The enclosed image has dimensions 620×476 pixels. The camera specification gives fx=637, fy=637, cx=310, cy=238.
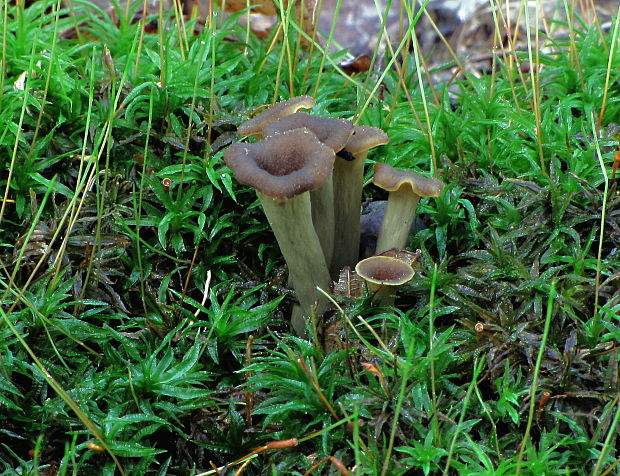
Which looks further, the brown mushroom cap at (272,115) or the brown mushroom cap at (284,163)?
the brown mushroom cap at (272,115)

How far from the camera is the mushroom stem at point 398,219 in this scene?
7.84 feet

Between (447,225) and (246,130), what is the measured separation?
3.20 feet

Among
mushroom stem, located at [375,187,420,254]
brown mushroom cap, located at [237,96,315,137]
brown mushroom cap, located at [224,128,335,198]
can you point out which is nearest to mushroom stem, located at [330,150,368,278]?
mushroom stem, located at [375,187,420,254]

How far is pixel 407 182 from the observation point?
89.5 inches

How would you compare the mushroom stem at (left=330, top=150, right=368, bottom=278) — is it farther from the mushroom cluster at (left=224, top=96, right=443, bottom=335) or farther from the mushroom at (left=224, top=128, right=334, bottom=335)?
the mushroom at (left=224, top=128, right=334, bottom=335)

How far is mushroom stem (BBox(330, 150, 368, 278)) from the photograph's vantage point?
2377 millimetres

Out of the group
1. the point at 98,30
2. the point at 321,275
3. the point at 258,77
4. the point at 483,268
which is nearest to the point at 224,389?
the point at 321,275

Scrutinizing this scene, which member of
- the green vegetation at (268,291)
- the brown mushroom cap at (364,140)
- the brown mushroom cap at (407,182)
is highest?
the brown mushroom cap at (364,140)

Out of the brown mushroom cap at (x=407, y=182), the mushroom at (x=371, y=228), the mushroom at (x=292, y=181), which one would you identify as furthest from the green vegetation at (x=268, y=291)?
the brown mushroom cap at (x=407, y=182)

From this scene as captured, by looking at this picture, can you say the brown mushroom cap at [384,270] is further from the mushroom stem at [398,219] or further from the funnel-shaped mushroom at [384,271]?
the mushroom stem at [398,219]

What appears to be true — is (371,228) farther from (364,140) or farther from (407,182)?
(364,140)

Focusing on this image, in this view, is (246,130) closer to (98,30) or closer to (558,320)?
(558,320)

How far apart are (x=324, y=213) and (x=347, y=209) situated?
5.0 inches

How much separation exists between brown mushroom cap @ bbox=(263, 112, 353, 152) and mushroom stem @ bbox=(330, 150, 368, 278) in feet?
0.67
